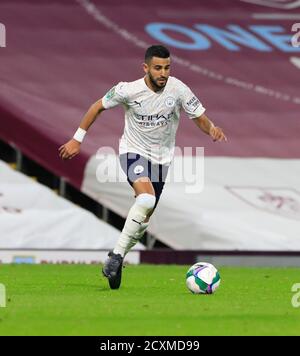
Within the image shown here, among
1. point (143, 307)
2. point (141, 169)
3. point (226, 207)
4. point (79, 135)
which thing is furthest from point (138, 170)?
point (226, 207)

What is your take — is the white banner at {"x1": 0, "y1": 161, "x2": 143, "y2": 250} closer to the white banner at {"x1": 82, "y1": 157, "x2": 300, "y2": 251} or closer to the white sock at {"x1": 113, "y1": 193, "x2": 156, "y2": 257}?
the white banner at {"x1": 82, "y1": 157, "x2": 300, "y2": 251}

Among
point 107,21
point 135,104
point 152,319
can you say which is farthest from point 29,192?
point 152,319

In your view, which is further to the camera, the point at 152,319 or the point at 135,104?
the point at 135,104

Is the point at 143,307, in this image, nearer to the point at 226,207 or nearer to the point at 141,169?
the point at 141,169

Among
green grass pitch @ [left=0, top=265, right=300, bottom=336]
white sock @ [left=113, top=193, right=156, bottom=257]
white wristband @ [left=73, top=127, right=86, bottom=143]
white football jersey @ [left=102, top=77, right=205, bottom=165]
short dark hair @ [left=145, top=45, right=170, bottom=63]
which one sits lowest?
green grass pitch @ [left=0, top=265, right=300, bottom=336]

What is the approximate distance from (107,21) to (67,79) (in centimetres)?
243

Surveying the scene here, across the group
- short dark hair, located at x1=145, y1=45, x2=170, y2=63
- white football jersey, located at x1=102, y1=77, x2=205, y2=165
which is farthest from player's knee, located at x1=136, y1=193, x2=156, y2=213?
short dark hair, located at x1=145, y1=45, x2=170, y2=63

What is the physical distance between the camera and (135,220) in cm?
1270

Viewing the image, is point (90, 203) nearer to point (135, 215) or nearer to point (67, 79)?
point (67, 79)

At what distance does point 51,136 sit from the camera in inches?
886

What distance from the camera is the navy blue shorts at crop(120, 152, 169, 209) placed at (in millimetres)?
12953

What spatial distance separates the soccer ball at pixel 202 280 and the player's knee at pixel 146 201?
0.84 meters

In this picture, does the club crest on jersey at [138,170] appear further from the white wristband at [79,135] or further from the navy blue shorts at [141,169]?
the white wristband at [79,135]

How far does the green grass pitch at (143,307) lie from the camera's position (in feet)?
29.5
